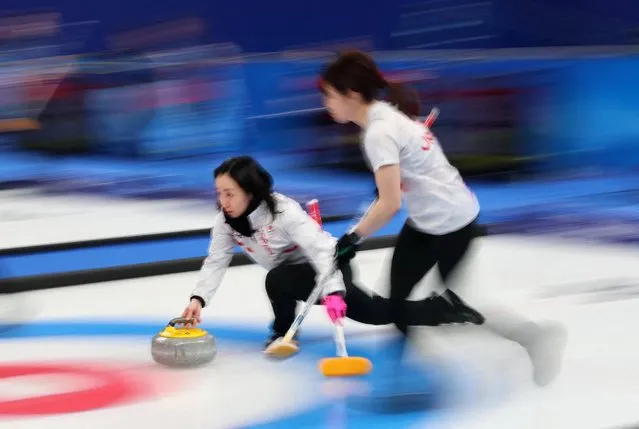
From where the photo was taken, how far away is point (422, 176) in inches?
116

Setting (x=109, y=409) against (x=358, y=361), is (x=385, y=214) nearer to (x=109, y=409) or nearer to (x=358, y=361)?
(x=358, y=361)

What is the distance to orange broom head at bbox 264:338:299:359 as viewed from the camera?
10.9 ft

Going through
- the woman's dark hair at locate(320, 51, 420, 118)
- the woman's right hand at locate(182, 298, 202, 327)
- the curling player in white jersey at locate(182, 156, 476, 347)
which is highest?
the woman's dark hair at locate(320, 51, 420, 118)

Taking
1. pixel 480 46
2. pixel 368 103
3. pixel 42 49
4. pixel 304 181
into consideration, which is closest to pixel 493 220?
pixel 304 181

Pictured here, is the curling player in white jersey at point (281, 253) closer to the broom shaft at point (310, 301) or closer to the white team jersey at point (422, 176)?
the broom shaft at point (310, 301)

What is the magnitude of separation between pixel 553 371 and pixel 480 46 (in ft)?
18.6

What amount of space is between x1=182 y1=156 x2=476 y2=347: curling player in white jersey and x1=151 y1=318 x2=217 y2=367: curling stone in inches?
2.1

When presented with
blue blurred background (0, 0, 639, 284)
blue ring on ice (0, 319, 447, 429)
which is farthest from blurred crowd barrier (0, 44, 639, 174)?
blue ring on ice (0, 319, 447, 429)

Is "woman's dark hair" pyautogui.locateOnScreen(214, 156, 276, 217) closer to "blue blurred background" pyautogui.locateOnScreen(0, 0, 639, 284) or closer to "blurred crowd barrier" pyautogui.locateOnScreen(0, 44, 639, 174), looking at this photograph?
"blue blurred background" pyautogui.locateOnScreen(0, 0, 639, 284)

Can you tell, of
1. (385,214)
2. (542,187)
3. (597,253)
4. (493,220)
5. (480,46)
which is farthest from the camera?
(480,46)

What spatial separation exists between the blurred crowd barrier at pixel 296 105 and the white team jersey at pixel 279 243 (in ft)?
14.0

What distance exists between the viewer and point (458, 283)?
3.13 metres

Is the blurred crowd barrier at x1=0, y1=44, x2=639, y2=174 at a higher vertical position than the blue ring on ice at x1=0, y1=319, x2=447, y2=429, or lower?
higher

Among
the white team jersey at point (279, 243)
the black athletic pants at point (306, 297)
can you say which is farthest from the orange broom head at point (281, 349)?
the white team jersey at point (279, 243)
